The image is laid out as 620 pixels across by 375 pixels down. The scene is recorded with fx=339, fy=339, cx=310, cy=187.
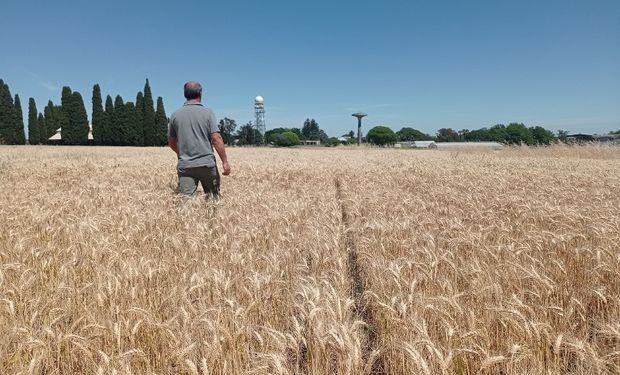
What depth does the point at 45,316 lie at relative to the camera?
7.45ft

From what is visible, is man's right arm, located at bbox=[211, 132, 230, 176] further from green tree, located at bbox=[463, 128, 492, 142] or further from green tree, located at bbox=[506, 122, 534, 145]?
green tree, located at bbox=[463, 128, 492, 142]

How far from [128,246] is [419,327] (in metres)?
3.11

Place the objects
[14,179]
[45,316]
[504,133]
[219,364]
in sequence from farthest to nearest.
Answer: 1. [504,133]
2. [14,179]
3. [45,316]
4. [219,364]

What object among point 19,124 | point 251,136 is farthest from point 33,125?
point 251,136

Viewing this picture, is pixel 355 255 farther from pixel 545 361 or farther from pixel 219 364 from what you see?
pixel 219 364

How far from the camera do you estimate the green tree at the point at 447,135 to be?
16500 centimetres

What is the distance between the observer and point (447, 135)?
170 m

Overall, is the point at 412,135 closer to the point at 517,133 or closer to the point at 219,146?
the point at 517,133

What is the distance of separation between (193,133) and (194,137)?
7 cm

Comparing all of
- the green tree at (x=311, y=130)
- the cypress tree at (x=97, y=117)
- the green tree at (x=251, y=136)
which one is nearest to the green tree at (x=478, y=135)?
the green tree at (x=311, y=130)

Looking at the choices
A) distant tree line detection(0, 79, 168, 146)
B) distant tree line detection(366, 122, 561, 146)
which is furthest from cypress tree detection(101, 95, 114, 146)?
distant tree line detection(366, 122, 561, 146)

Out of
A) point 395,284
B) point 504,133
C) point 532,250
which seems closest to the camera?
point 395,284

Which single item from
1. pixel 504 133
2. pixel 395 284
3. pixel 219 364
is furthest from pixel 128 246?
pixel 504 133

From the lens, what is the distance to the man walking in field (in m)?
6.14
